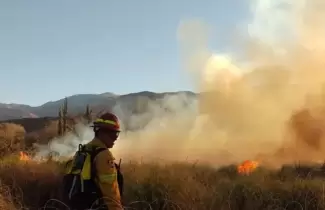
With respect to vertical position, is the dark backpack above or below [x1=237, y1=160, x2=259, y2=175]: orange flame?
above

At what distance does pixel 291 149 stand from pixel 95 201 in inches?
962

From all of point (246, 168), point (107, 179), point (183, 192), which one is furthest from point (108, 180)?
point (246, 168)

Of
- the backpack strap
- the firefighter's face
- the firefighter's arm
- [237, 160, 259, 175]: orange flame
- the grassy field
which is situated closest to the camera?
the firefighter's arm

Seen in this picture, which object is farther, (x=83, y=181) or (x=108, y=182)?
(x=83, y=181)

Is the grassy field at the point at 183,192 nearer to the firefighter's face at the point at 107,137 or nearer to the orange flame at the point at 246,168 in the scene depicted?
the firefighter's face at the point at 107,137

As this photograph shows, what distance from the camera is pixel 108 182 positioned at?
4.92 metres

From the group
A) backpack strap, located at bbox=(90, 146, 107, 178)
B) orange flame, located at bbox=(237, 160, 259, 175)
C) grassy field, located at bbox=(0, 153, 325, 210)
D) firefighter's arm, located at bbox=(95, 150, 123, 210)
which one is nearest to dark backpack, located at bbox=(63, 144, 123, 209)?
backpack strap, located at bbox=(90, 146, 107, 178)

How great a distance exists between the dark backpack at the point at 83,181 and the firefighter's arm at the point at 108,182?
0.36 feet

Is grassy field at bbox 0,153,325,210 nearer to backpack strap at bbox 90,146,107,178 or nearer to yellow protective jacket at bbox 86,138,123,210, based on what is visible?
backpack strap at bbox 90,146,107,178

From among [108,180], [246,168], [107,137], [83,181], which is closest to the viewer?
[108,180]

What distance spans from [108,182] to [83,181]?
30 centimetres

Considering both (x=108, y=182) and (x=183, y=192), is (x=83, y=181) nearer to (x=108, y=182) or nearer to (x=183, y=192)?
(x=108, y=182)

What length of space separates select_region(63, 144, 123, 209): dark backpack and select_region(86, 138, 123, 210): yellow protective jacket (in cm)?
10

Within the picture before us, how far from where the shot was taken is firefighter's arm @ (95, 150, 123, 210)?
16.1 feet
